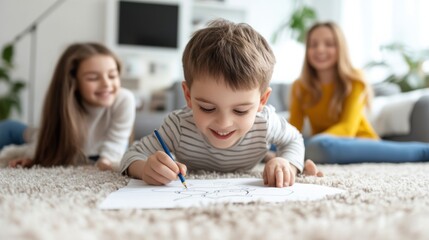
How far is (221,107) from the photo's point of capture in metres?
0.85

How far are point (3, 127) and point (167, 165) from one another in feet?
4.96

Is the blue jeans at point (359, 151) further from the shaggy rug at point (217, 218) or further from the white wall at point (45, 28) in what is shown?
the white wall at point (45, 28)

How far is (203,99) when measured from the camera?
2.81ft

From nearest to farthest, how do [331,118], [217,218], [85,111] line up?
[217,218]
[85,111]
[331,118]

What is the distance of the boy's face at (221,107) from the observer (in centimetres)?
84

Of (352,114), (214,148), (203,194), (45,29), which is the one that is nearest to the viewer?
(203,194)

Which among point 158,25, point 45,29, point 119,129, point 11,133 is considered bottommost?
point 11,133

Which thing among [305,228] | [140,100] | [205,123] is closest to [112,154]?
[205,123]

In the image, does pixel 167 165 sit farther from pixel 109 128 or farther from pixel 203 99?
pixel 109 128

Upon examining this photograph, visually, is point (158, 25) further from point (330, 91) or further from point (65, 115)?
point (65, 115)

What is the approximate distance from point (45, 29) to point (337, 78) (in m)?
2.91

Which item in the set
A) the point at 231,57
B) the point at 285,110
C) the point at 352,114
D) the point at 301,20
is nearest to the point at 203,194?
the point at 231,57

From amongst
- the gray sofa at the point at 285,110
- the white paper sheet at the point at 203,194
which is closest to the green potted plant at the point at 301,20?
the gray sofa at the point at 285,110

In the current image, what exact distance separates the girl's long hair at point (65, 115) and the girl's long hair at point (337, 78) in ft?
3.07
